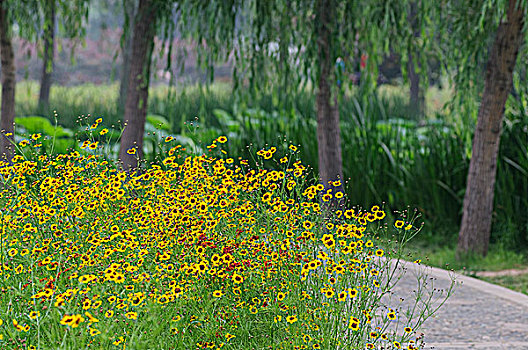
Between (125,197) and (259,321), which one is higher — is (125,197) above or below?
above

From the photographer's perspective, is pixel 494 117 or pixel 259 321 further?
pixel 494 117

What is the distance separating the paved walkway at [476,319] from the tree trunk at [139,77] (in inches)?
107

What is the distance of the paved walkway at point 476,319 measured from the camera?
3.70 m

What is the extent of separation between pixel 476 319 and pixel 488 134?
2.09m

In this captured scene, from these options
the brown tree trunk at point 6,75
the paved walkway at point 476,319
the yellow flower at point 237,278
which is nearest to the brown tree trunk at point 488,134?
the paved walkway at point 476,319

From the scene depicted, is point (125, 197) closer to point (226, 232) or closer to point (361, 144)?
point (226, 232)

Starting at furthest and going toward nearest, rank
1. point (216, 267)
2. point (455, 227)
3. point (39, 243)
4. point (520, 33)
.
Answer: point (455, 227)
point (520, 33)
point (39, 243)
point (216, 267)

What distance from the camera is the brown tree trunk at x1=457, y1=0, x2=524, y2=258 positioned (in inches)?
221

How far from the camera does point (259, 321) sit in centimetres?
278

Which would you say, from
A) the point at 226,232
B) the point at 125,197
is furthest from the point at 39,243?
the point at 226,232

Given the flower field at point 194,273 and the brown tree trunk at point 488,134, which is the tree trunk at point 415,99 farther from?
the flower field at point 194,273

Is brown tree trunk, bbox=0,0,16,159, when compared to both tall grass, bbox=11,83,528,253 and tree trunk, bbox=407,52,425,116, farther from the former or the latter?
tree trunk, bbox=407,52,425,116

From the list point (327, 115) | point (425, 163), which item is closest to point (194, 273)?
point (327, 115)

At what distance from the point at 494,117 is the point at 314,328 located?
11.8ft
